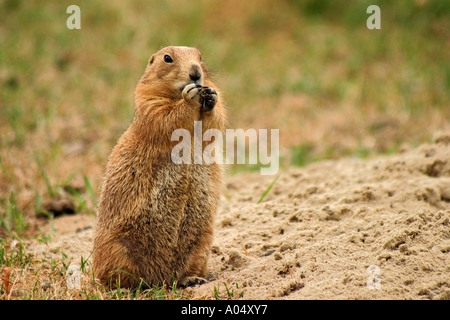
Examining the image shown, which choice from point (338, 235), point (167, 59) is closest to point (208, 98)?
point (167, 59)

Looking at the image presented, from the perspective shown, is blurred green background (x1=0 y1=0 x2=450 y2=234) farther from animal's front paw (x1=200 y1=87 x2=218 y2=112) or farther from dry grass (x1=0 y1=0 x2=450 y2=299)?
animal's front paw (x1=200 y1=87 x2=218 y2=112)

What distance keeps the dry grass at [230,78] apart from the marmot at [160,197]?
1687mm

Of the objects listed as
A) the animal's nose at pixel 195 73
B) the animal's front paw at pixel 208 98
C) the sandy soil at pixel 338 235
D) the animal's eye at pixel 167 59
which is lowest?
the sandy soil at pixel 338 235

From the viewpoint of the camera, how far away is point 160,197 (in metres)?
3.46

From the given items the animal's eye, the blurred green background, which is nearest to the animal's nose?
the animal's eye

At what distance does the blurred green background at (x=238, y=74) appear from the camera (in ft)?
22.3

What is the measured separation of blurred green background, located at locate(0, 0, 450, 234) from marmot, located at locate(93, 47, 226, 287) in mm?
2194

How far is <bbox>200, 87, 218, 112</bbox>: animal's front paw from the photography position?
3451mm

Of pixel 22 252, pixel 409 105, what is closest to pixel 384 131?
pixel 409 105

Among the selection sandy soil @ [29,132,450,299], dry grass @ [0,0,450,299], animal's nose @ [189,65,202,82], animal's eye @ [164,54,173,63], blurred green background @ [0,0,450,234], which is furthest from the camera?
blurred green background @ [0,0,450,234]

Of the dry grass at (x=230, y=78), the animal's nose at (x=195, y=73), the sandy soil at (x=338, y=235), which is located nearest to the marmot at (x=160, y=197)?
the animal's nose at (x=195, y=73)

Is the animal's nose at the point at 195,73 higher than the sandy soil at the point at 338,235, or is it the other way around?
the animal's nose at the point at 195,73

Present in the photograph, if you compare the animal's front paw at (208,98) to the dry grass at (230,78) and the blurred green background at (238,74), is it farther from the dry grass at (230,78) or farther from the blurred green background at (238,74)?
the blurred green background at (238,74)

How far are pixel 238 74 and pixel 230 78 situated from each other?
0.23 m
